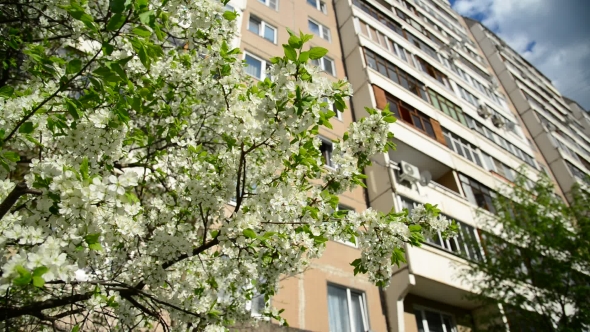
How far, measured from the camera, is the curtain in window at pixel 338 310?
388 inches

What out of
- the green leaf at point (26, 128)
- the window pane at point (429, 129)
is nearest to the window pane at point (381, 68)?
the window pane at point (429, 129)

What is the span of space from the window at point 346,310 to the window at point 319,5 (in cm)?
1650

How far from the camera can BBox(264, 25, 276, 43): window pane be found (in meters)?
16.1

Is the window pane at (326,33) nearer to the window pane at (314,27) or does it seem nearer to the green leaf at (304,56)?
the window pane at (314,27)

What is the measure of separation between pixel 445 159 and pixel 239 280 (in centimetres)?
1422

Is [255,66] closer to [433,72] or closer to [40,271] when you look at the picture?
[40,271]

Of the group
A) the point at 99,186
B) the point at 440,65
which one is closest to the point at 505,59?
the point at 440,65

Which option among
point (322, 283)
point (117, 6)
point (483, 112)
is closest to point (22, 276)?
point (117, 6)

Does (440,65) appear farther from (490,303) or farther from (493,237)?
(490,303)

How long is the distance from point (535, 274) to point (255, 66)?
1264 cm

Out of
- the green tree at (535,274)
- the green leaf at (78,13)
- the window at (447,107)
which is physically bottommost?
the green leaf at (78,13)

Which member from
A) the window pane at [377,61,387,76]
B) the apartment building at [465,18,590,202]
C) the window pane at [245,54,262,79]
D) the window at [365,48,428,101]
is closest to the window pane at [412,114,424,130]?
the window at [365,48,428,101]

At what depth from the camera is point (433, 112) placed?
739 inches

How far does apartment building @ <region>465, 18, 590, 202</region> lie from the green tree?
19169 millimetres
